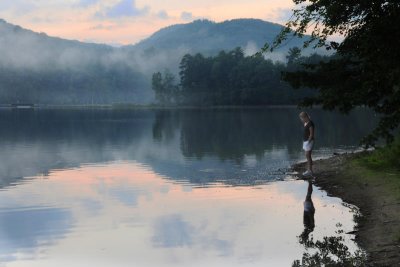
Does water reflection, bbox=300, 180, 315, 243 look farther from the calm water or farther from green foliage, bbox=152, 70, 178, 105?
green foliage, bbox=152, 70, 178, 105

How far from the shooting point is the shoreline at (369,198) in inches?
446

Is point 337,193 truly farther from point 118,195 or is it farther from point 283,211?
point 118,195

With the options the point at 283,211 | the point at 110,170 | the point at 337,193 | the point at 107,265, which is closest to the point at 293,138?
the point at 110,170

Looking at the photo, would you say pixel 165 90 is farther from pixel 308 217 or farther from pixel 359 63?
pixel 359 63

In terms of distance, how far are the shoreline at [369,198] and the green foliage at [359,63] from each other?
216cm

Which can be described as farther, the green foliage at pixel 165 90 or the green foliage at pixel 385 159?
the green foliage at pixel 165 90

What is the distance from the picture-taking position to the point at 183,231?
1324cm

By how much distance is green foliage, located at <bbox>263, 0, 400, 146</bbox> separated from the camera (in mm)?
10383

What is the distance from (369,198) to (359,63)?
5.69m

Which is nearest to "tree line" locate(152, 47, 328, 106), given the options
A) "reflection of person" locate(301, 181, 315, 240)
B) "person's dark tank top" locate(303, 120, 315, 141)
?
"person's dark tank top" locate(303, 120, 315, 141)

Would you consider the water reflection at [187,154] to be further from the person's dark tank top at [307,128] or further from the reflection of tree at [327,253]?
the reflection of tree at [327,253]

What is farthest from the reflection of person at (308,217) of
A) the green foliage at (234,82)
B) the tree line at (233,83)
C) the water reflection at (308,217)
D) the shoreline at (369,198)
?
the green foliage at (234,82)

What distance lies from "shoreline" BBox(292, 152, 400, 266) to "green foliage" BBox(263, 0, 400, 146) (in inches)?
84.9

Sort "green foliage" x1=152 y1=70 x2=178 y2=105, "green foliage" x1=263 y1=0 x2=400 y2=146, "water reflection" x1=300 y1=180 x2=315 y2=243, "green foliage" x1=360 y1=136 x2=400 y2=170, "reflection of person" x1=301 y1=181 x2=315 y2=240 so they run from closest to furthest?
"green foliage" x1=263 y1=0 x2=400 y2=146
"water reflection" x1=300 y1=180 x2=315 y2=243
"reflection of person" x1=301 y1=181 x2=315 y2=240
"green foliage" x1=360 y1=136 x2=400 y2=170
"green foliage" x1=152 y1=70 x2=178 y2=105
